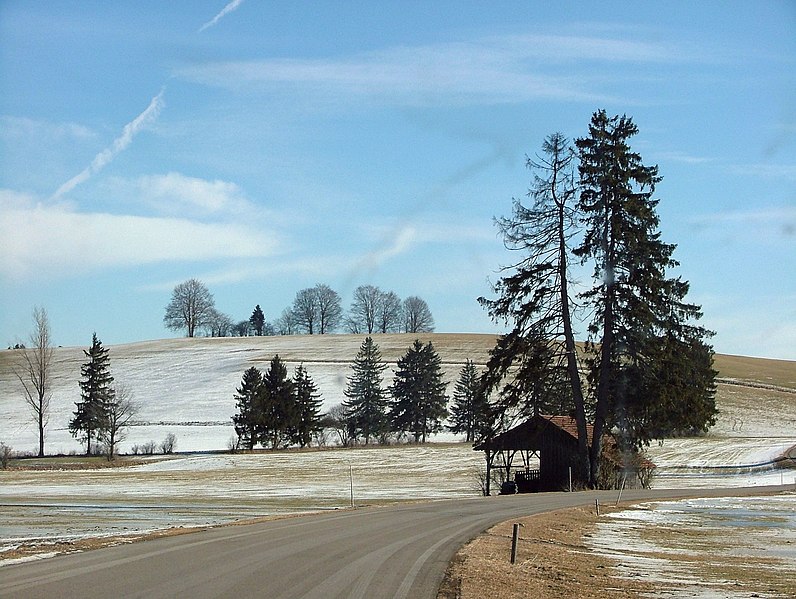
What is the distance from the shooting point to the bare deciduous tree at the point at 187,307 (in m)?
141

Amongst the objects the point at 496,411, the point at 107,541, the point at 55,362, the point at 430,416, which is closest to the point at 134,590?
the point at 107,541

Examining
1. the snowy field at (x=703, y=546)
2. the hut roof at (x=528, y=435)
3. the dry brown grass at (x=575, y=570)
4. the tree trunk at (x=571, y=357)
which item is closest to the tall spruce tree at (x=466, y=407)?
the hut roof at (x=528, y=435)

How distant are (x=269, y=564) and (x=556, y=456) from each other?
31.4 m

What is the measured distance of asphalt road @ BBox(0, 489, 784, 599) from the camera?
37.8 ft

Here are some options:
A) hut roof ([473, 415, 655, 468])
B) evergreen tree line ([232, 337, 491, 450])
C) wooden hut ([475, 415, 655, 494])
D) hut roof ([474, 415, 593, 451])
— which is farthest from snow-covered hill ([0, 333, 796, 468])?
hut roof ([474, 415, 593, 451])

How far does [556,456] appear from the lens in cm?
4381

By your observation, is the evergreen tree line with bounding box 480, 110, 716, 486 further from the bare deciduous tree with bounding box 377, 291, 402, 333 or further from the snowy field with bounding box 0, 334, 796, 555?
the bare deciduous tree with bounding box 377, 291, 402, 333

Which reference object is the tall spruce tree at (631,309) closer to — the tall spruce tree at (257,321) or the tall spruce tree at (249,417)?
the tall spruce tree at (249,417)

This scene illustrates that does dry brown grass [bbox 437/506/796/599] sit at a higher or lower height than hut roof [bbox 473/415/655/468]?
lower

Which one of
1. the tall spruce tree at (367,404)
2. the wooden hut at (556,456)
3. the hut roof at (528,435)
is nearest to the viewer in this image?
the wooden hut at (556,456)

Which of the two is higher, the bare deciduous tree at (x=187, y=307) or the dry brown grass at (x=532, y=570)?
the bare deciduous tree at (x=187, y=307)

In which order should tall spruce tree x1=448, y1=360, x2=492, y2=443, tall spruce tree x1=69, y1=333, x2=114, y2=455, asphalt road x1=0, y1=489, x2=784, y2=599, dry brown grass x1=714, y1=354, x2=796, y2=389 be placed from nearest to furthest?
1. asphalt road x1=0, y1=489, x2=784, y2=599
2. tall spruce tree x1=69, y1=333, x2=114, y2=455
3. tall spruce tree x1=448, y1=360, x2=492, y2=443
4. dry brown grass x1=714, y1=354, x2=796, y2=389

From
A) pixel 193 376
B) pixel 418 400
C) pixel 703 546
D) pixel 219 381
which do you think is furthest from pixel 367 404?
pixel 703 546

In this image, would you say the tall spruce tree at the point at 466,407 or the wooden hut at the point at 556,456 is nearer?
the wooden hut at the point at 556,456
